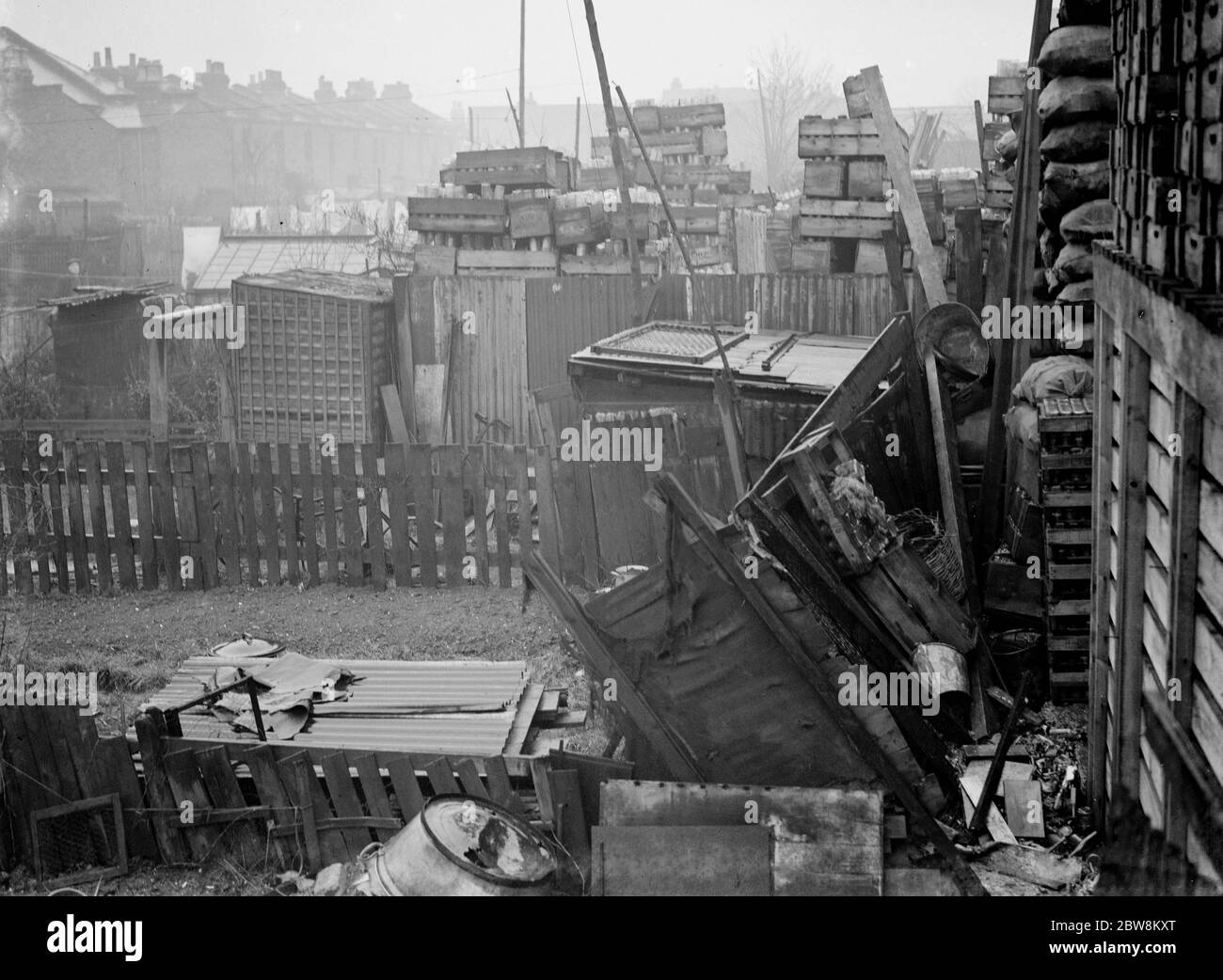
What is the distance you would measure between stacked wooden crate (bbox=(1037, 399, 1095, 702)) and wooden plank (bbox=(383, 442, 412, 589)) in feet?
18.1

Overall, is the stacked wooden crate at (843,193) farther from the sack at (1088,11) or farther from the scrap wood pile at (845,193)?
the sack at (1088,11)

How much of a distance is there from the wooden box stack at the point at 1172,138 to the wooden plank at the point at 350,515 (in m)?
6.87

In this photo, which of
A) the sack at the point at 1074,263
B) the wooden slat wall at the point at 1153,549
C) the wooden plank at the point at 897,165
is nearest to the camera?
the wooden slat wall at the point at 1153,549

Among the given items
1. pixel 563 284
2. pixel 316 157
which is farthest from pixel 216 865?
pixel 316 157

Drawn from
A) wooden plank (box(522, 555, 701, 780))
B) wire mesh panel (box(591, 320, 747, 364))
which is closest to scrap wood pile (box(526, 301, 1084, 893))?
wooden plank (box(522, 555, 701, 780))

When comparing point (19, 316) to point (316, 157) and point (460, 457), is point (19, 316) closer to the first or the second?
point (460, 457)

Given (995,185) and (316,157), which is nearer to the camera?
(995,185)

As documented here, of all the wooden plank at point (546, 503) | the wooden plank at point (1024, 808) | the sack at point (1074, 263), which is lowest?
Result: the wooden plank at point (1024, 808)

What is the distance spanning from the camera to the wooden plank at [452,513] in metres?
9.84

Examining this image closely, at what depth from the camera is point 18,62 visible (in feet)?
92.0
